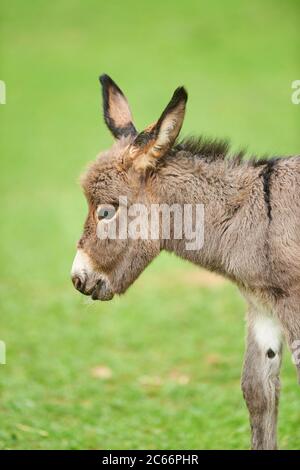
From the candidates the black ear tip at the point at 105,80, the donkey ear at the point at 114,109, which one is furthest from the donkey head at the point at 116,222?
the black ear tip at the point at 105,80

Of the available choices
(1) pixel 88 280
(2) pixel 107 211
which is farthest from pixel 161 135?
(1) pixel 88 280

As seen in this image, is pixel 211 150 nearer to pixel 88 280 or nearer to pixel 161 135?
pixel 161 135

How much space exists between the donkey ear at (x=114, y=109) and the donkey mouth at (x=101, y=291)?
1000 millimetres

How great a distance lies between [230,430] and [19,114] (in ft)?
52.0

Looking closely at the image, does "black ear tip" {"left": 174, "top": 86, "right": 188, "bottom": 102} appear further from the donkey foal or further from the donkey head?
the donkey head

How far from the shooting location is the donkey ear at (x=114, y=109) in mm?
5570

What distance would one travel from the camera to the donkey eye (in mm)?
5179

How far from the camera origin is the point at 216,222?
5.16 metres

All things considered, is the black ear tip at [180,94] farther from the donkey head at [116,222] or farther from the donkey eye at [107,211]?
the donkey eye at [107,211]

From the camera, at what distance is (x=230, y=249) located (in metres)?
5.09

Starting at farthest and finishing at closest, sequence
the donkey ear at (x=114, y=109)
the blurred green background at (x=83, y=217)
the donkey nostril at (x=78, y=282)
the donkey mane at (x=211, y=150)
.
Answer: the blurred green background at (x=83, y=217) → the donkey ear at (x=114, y=109) → the donkey mane at (x=211, y=150) → the donkey nostril at (x=78, y=282)

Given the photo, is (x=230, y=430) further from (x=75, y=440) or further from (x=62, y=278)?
(x=62, y=278)

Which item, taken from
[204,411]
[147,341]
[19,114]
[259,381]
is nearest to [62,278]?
[147,341]

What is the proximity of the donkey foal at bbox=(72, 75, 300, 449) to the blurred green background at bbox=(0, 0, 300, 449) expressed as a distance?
0.56 meters
